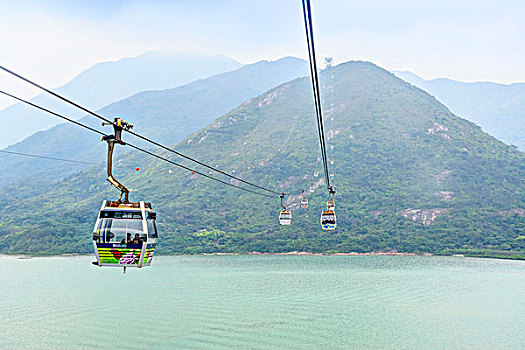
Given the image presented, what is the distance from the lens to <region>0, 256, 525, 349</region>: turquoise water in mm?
41219

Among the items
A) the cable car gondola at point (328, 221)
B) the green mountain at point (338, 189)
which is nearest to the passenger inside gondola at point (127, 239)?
the cable car gondola at point (328, 221)

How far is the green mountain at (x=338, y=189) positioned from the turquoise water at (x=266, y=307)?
1093 inches

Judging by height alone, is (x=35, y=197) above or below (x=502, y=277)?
above

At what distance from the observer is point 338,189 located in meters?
141

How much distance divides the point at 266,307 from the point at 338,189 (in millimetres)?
89338

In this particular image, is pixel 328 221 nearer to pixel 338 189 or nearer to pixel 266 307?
pixel 266 307

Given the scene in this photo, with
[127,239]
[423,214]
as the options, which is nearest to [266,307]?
[127,239]

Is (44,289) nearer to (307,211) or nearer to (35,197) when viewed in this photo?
(307,211)

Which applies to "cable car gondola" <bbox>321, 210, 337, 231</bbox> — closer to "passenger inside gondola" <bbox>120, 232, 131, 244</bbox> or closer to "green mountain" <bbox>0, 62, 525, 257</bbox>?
"passenger inside gondola" <bbox>120, 232, 131, 244</bbox>

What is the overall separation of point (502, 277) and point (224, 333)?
50673mm

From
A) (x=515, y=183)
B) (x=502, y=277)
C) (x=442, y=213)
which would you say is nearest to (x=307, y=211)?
(x=442, y=213)

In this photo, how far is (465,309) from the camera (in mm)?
55000

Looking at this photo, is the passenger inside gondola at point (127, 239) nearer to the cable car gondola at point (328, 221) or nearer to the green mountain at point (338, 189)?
the cable car gondola at point (328, 221)

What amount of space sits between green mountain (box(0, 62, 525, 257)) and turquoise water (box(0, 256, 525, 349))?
2775 centimetres
